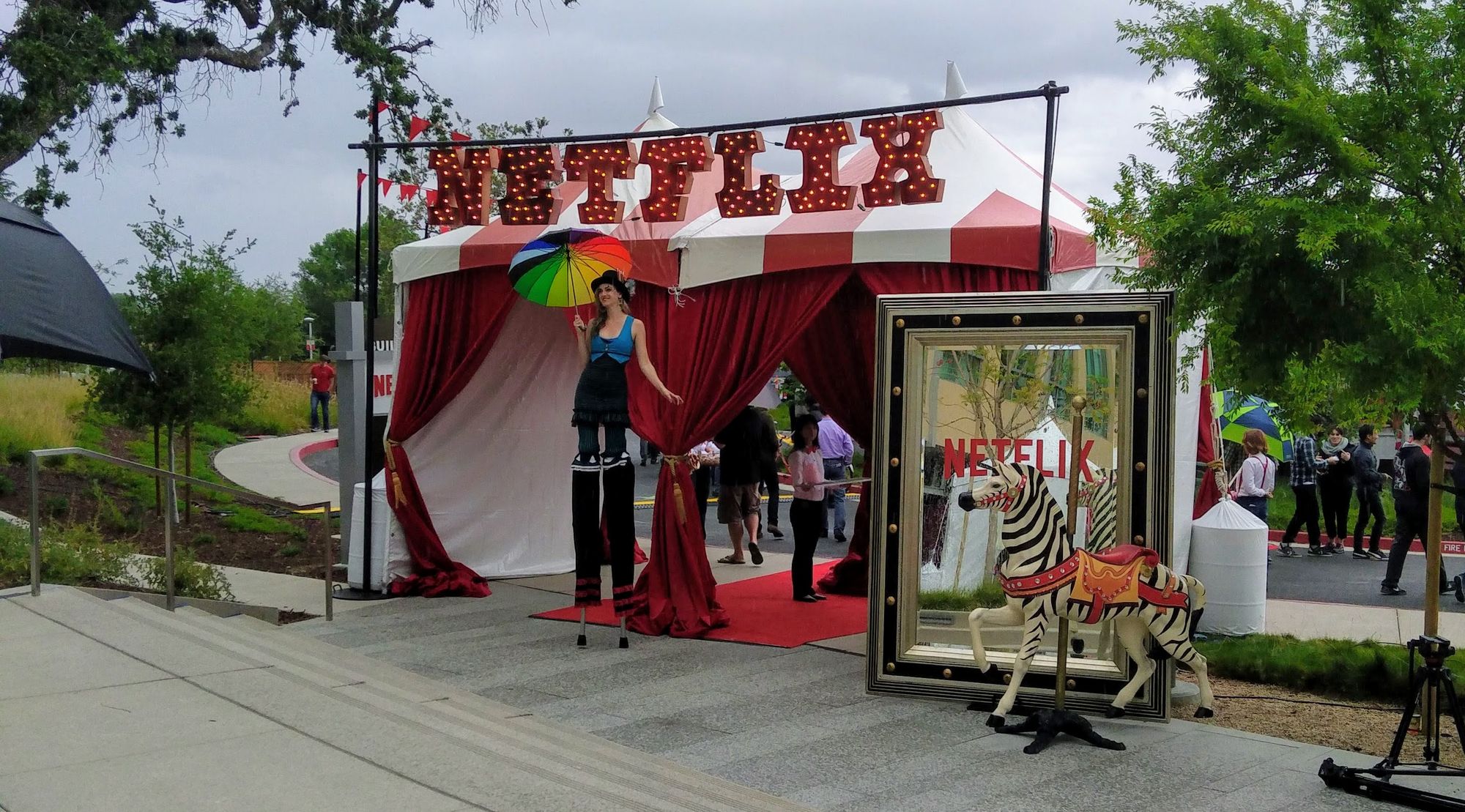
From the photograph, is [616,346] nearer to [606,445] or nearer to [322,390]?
[606,445]

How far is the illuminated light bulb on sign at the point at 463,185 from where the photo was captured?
8.91 m

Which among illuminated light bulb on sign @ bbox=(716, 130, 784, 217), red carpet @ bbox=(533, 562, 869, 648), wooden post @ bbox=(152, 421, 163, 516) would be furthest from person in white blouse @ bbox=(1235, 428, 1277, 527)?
wooden post @ bbox=(152, 421, 163, 516)

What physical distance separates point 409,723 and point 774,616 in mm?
4291

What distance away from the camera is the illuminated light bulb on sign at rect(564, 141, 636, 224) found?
8.48 meters

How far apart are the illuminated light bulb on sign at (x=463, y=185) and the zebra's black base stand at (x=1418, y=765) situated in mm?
6599

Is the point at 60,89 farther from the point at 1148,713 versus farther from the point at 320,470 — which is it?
the point at 1148,713

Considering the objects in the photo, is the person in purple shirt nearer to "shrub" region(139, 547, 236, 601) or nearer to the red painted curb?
"shrub" region(139, 547, 236, 601)

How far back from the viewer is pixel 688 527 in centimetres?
811

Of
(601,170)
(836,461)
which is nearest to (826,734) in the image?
(601,170)

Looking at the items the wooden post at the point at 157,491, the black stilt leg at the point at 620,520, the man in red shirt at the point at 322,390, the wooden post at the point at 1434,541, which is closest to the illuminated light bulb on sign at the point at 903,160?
the black stilt leg at the point at 620,520

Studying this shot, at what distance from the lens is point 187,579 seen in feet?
28.4

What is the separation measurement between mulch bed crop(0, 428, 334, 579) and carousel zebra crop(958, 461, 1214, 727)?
22.5 feet

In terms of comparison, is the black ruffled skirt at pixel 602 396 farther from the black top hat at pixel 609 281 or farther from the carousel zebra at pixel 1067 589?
the carousel zebra at pixel 1067 589

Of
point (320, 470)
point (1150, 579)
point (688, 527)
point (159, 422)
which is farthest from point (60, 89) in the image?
point (1150, 579)
